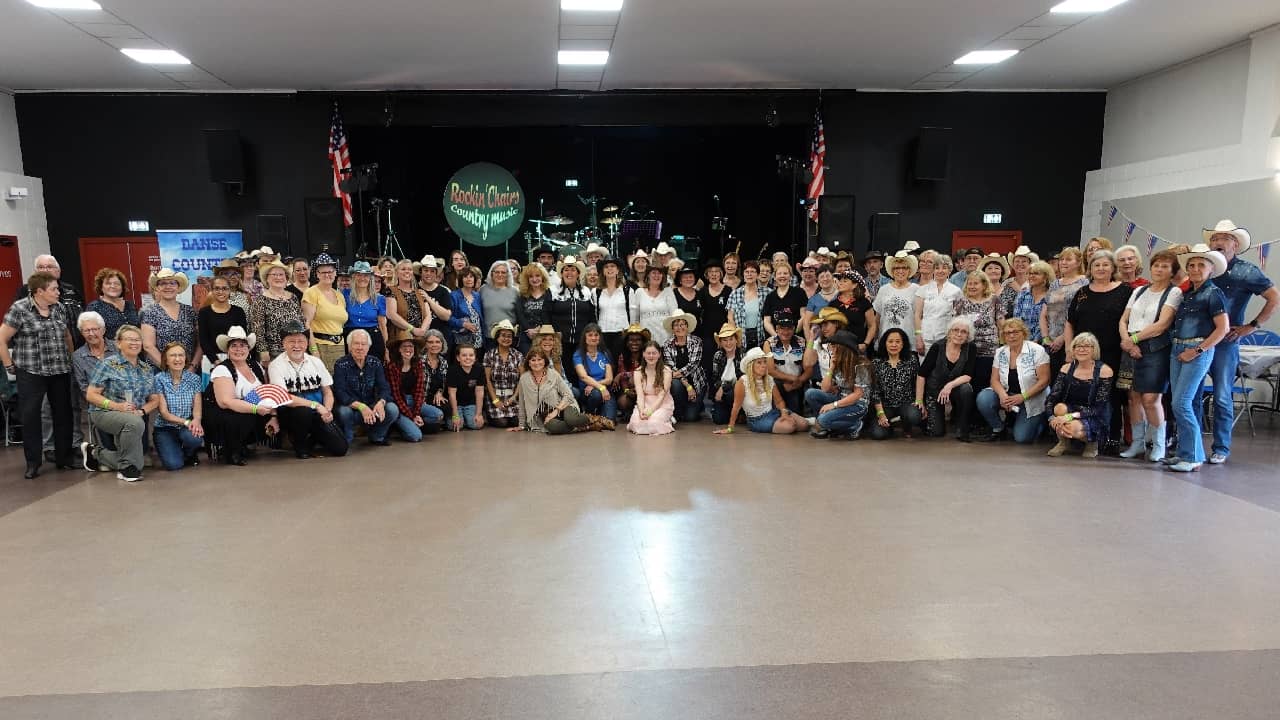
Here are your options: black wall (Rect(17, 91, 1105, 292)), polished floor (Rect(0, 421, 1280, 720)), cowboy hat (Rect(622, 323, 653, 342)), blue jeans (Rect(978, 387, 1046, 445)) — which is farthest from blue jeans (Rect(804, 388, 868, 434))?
black wall (Rect(17, 91, 1105, 292))

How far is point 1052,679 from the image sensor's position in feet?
7.75

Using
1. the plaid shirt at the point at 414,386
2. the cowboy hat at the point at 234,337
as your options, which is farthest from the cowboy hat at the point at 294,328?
the plaid shirt at the point at 414,386

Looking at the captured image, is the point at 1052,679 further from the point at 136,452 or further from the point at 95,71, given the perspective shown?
the point at 95,71

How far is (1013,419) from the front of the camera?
5.90 m

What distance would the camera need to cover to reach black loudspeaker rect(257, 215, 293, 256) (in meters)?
9.74

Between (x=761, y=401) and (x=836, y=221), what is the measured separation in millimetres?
4740

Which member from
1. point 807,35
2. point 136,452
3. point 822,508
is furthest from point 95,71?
point 822,508

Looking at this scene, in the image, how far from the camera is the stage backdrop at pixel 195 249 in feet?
32.2

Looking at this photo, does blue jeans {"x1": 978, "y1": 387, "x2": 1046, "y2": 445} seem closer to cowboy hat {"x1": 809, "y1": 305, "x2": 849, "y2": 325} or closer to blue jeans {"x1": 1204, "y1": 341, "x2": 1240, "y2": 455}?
blue jeans {"x1": 1204, "y1": 341, "x2": 1240, "y2": 455}

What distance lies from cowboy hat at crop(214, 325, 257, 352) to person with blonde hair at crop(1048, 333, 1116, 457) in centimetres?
576

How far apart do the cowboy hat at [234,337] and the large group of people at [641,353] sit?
16mm

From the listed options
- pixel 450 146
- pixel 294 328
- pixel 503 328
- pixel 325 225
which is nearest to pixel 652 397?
pixel 503 328

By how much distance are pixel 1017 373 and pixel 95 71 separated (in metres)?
10.1

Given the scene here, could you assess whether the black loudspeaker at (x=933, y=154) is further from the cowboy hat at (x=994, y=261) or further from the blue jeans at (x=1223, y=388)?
the blue jeans at (x=1223, y=388)
